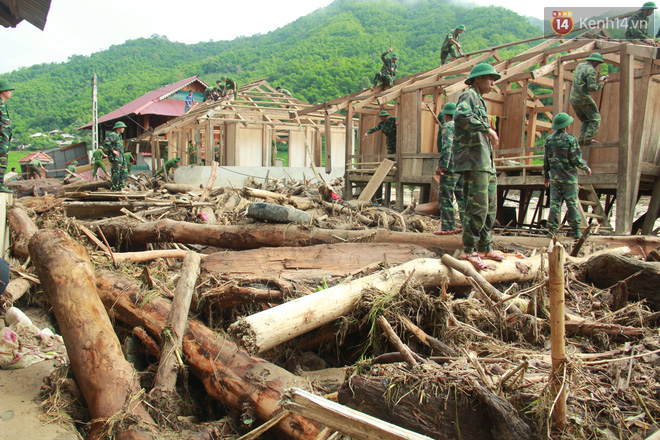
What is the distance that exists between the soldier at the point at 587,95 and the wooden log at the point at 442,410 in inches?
322

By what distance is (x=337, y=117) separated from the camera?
24.1 m

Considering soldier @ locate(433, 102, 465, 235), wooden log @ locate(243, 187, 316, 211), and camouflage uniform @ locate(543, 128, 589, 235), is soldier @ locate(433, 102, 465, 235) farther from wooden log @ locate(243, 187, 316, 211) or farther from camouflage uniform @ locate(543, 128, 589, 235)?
wooden log @ locate(243, 187, 316, 211)

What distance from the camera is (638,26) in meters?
12.0

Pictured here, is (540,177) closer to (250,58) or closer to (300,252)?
(300,252)

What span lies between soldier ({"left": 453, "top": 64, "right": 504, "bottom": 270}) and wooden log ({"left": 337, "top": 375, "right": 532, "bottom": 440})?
2.64 m

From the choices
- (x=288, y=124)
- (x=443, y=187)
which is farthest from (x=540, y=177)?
(x=288, y=124)

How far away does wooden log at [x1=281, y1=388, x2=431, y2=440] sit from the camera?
6.57 feet

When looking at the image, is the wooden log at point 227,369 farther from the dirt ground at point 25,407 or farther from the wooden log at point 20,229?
the wooden log at point 20,229

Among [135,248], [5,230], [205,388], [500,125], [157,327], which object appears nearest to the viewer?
[205,388]

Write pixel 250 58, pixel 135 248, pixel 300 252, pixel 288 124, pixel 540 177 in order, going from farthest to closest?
pixel 250 58 → pixel 288 124 → pixel 540 177 → pixel 135 248 → pixel 300 252

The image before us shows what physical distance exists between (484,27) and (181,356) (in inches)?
2599

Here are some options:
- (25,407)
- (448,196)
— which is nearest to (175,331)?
(25,407)

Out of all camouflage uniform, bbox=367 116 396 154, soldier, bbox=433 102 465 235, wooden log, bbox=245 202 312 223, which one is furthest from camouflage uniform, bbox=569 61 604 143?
wooden log, bbox=245 202 312 223

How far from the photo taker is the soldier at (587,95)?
27.1 ft
